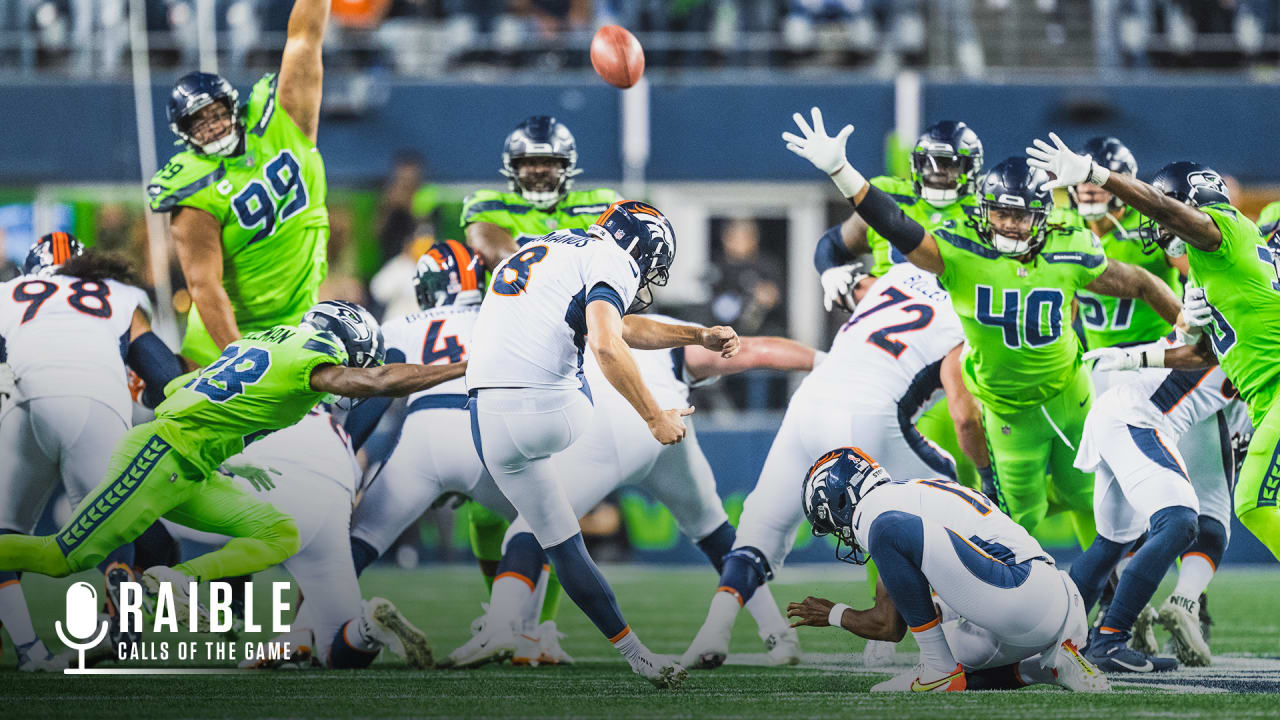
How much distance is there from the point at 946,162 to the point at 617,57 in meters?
1.63

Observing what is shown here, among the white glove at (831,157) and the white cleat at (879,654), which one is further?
the white cleat at (879,654)

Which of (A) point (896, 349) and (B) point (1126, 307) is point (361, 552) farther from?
(B) point (1126, 307)

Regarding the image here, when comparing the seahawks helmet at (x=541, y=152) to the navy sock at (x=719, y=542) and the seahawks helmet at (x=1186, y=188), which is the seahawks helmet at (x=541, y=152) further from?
the seahawks helmet at (x=1186, y=188)

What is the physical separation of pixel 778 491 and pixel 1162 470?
1.53m

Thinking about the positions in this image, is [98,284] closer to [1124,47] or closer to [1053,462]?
[1053,462]

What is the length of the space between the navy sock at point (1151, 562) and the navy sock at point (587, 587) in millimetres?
2024

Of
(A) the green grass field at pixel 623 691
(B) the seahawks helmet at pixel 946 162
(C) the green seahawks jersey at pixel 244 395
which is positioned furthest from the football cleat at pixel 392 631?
(B) the seahawks helmet at pixel 946 162

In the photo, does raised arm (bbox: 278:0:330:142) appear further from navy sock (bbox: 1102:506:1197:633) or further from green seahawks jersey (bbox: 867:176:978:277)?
navy sock (bbox: 1102:506:1197:633)

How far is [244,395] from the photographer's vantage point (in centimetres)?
585

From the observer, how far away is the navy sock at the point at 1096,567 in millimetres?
6422

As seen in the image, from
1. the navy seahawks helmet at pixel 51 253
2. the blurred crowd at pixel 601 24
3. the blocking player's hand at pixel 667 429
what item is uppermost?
the blurred crowd at pixel 601 24

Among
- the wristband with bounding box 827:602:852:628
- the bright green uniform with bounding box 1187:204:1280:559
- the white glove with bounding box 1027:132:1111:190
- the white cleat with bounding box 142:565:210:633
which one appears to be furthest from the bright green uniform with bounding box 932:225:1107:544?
the white cleat with bounding box 142:565:210:633

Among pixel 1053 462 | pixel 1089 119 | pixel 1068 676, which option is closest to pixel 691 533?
pixel 1053 462

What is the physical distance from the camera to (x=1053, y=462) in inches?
276
